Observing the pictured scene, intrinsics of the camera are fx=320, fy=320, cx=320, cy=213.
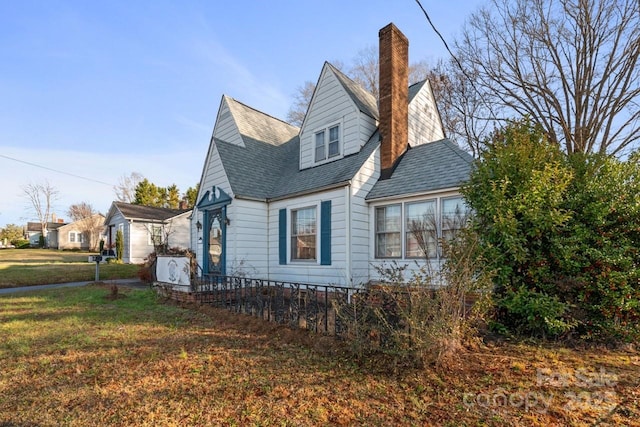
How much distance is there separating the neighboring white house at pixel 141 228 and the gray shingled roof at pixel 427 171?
16.6 meters

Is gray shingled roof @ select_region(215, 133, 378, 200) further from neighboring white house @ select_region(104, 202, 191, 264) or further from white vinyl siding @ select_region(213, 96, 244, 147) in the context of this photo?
neighboring white house @ select_region(104, 202, 191, 264)

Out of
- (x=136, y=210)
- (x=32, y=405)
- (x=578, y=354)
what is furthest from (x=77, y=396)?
(x=136, y=210)

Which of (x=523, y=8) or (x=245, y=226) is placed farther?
(x=523, y=8)

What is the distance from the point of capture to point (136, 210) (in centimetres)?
2550

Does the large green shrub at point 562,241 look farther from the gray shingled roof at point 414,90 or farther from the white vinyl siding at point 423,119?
the gray shingled roof at point 414,90

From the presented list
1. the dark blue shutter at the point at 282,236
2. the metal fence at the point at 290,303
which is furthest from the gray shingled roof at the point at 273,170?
the metal fence at the point at 290,303

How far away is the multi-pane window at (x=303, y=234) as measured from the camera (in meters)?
10.1

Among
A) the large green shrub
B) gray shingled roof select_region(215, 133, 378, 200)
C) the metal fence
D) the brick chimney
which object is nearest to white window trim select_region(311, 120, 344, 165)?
gray shingled roof select_region(215, 133, 378, 200)

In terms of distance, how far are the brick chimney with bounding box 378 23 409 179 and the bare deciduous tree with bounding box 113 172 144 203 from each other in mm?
42679

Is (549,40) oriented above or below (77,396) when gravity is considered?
above

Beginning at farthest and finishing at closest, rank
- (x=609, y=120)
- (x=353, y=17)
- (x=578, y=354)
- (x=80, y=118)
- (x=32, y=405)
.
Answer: (x=80, y=118) < (x=609, y=120) < (x=353, y=17) < (x=578, y=354) < (x=32, y=405)

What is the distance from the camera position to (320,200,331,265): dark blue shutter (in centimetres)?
932

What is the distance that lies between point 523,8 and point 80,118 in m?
24.2

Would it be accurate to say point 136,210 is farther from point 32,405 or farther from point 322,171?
point 32,405
